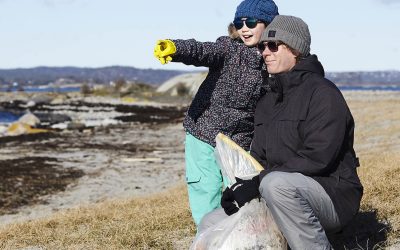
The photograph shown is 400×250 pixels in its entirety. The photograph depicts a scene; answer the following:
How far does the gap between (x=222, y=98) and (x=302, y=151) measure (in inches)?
48.8

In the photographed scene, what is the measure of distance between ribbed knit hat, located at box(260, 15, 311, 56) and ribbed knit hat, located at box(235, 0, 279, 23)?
0.49 metres

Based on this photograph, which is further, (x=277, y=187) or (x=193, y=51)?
(x=193, y=51)

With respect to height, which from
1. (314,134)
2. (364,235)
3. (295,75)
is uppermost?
(295,75)

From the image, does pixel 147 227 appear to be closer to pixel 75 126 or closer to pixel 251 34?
pixel 251 34

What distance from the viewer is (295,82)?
11.9ft

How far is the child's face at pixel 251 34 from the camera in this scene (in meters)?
4.21

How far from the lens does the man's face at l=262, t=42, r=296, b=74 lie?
145 inches

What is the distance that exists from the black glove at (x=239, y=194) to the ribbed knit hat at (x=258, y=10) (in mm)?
1307

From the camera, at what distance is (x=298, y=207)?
3346 mm

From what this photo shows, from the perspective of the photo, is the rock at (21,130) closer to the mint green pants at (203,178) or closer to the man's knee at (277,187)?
the mint green pants at (203,178)

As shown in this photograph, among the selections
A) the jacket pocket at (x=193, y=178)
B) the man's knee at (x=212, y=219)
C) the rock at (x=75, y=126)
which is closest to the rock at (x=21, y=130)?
the rock at (x=75, y=126)

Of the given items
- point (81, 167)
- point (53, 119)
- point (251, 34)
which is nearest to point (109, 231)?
point (251, 34)

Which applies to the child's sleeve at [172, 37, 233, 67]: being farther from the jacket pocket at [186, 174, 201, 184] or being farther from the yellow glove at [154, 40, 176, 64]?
the jacket pocket at [186, 174, 201, 184]

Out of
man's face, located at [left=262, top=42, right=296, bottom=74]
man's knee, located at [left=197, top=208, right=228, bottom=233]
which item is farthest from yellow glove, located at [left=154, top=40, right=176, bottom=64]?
man's knee, located at [left=197, top=208, right=228, bottom=233]
